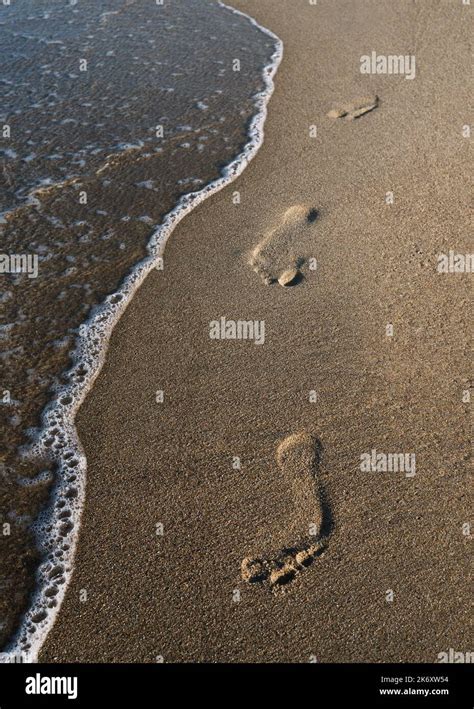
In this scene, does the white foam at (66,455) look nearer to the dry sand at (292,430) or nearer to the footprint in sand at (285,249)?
the dry sand at (292,430)

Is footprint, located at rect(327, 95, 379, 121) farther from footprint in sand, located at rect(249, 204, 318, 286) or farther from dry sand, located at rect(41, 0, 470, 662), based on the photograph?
footprint in sand, located at rect(249, 204, 318, 286)

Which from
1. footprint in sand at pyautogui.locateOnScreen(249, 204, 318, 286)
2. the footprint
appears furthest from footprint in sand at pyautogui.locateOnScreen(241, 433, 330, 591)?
the footprint

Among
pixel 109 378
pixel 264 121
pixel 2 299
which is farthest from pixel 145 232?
pixel 264 121

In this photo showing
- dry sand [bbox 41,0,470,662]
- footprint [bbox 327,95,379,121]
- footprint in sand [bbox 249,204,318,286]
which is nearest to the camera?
dry sand [bbox 41,0,470,662]

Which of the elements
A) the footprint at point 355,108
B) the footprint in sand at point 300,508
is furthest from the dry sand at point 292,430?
the footprint at point 355,108

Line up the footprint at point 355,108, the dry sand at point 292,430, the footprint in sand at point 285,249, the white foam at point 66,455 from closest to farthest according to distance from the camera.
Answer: the dry sand at point 292,430, the white foam at point 66,455, the footprint in sand at point 285,249, the footprint at point 355,108

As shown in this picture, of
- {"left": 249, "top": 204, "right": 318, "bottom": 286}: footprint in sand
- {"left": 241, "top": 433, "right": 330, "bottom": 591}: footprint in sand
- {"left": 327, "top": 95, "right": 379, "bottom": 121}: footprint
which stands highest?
{"left": 327, "top": 95, "right": 379, "bottom": 121}: footprint

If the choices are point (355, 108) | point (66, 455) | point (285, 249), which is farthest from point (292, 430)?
→ point (355, 108)

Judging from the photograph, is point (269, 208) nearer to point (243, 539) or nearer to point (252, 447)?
point (252, 447)
